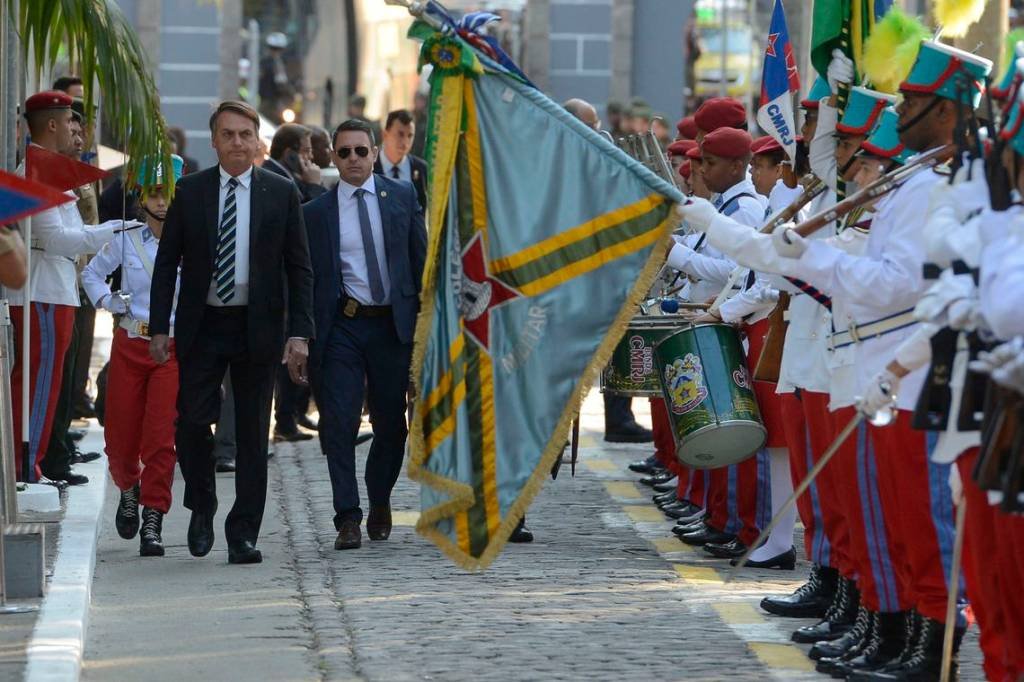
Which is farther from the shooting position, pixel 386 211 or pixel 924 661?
pixel 386 211

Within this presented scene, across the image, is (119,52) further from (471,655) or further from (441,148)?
(471,655)

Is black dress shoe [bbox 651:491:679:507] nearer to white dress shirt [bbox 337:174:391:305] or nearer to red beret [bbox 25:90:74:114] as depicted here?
white dress shirt [bbox 337:174:391:305]

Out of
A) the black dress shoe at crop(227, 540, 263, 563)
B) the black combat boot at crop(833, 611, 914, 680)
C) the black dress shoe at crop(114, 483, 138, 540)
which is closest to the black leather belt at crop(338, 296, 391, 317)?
the black dress shoe at crop(227, 540, 263, 563)

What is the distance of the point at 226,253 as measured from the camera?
9.06 meters

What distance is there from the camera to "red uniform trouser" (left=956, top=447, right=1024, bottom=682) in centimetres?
588

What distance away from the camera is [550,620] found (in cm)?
794

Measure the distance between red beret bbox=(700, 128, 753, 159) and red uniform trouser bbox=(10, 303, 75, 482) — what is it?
3.46 meters

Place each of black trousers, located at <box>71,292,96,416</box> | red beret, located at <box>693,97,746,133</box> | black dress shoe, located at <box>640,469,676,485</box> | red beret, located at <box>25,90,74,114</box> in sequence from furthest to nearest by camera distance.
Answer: black trousers, located at <box>71,292,96,416</box> → black dress shoe, located at <box>640,469,676,485</box> → red beret, located at <box>25,90,74,114</box> → red beret, located at <box>693,97,746,133</box>

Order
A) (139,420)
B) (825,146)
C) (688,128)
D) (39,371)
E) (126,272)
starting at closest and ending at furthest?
(825,146) → (139,420) → (126,272) → (39,371) → (688,128)

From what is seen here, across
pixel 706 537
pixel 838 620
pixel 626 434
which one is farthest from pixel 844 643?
pixel 626 434

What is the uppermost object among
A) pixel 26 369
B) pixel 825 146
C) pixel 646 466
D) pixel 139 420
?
pixel 825 146

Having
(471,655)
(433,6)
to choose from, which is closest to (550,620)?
(471,655)

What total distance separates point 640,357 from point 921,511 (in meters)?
3.04

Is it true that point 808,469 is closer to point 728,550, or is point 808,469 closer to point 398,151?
point 728,550
